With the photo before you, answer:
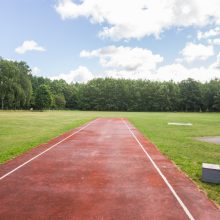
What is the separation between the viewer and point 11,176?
10.3m

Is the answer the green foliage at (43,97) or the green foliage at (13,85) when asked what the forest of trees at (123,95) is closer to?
the green foliage at (43,97)

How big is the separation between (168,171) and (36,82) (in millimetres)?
122597

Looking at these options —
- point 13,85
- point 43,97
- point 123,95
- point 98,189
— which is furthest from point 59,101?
point 98,189

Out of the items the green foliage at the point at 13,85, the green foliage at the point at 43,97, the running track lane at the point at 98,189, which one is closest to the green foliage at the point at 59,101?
the green foliage at the point at 43,97

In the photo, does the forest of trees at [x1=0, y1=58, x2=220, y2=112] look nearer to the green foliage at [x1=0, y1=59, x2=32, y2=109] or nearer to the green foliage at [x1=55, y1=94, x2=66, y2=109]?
the green foliage at [x1=55, y1=94, x2=66, y2=109]

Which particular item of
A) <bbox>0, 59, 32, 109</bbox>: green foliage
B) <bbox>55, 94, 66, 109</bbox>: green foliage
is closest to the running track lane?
<bbox>0, 59, 32, 109</bbox>: green foliage

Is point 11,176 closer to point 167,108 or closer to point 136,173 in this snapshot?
point 136,173

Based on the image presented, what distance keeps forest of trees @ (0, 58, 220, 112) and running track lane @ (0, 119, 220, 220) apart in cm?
8803

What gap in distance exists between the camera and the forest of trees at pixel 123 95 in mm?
103750

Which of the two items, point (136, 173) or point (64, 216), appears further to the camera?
point (136, 173)

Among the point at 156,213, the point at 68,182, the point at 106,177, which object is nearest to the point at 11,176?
the point at 68,182

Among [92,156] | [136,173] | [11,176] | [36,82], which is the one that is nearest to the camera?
[11,176]

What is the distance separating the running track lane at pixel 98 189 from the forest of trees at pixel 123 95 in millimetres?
88033

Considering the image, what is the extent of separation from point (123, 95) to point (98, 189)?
11836 centimetres
